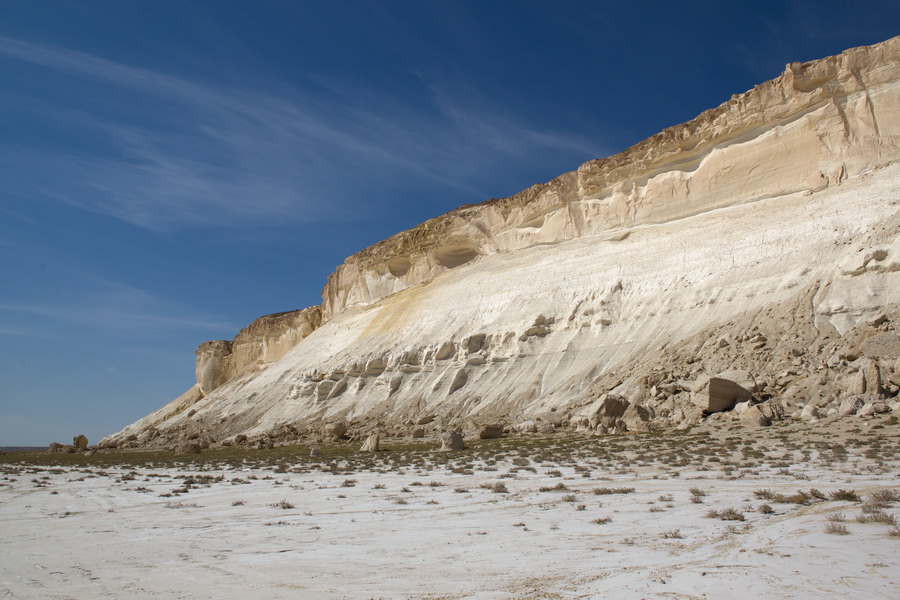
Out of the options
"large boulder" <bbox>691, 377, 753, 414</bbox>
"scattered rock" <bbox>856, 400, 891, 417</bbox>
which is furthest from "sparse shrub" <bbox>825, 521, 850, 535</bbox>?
"large boulder" <bbox>691, 377, 753, 414</bbox>

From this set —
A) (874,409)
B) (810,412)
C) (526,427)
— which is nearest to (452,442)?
(526,427)

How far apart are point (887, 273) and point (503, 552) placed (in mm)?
20087

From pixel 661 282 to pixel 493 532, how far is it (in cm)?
2294

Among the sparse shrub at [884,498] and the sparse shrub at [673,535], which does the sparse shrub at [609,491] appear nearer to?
the sparse shrub at [673,535]

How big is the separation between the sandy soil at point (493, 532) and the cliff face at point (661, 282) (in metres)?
8.68

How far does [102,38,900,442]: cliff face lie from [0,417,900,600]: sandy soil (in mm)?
8676

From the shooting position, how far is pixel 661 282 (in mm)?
27703

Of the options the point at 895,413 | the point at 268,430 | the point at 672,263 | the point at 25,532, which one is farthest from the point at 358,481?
the point at 268,430

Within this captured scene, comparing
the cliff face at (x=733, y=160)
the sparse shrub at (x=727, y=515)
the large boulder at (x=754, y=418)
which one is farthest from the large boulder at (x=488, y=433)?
the sparse shrub at (x=727, y=515)

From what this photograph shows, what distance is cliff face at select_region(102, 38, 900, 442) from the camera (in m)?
21.2

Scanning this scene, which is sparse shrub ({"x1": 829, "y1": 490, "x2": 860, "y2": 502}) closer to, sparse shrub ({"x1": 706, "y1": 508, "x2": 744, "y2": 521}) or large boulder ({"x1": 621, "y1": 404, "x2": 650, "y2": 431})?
sparse shrub ({"x1": 706, "y1": 508, "x2": 744, "y2": 521})

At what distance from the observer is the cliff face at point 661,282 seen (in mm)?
21156

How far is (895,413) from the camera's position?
48.4 ft

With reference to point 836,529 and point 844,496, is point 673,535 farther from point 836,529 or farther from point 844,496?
point 844,496
